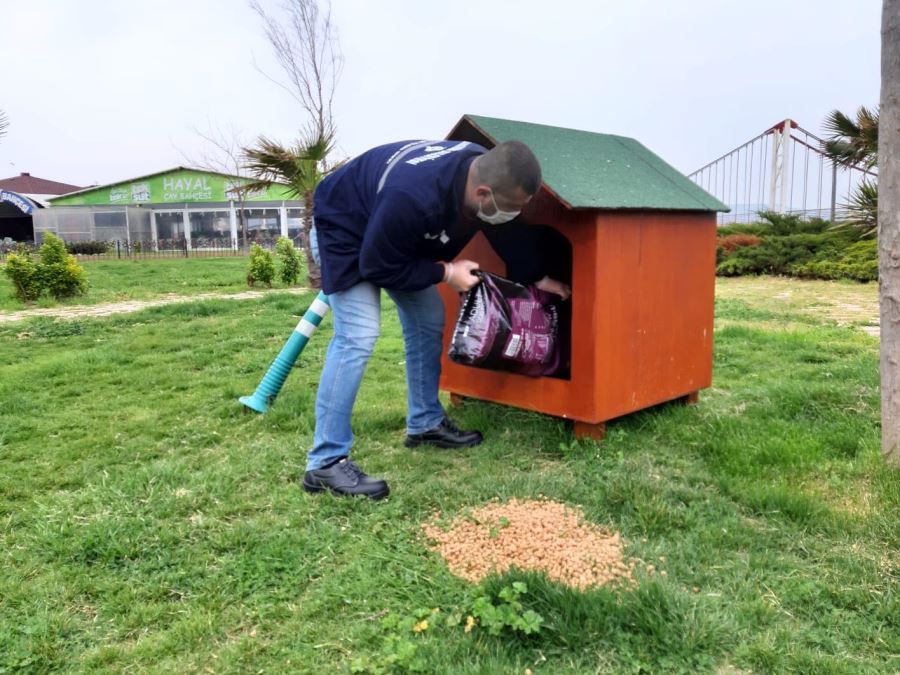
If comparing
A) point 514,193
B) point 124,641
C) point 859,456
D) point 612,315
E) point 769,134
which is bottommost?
point 124,641

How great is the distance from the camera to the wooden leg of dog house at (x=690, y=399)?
13.1 feet

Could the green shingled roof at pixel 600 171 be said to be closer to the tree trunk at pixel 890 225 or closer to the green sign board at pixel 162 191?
the tree trunk at pixel 890 225

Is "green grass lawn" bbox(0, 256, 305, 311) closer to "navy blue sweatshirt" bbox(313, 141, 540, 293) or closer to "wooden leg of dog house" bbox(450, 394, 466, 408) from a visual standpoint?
"wooden leg of dog house" bbox(450, 394, 466, 408)

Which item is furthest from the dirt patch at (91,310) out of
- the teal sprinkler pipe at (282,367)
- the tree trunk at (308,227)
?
the teal sprinkler pipe at (282,367)

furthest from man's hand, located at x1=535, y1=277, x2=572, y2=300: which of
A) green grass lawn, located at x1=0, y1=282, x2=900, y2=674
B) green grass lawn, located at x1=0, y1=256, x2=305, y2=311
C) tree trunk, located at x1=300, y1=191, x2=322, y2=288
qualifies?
green grass lawn, located at x1=0, y1=256, x2=305, y2=311

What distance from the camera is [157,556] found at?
8.09ft

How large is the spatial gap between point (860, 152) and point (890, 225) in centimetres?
1341

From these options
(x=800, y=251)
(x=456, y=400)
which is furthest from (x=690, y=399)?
(x=800, y=251)

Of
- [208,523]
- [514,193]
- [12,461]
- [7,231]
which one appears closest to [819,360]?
[514,193]

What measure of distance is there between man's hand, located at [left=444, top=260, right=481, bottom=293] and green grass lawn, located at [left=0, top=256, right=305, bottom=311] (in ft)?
30.8

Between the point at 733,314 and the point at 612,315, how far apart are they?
5461 millimetres

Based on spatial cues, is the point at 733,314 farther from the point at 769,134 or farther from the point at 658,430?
the point at 769,134

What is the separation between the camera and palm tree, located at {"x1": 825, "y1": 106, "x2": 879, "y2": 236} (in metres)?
13.3

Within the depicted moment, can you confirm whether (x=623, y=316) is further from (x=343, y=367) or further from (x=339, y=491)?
(x=339, y=491)
